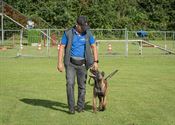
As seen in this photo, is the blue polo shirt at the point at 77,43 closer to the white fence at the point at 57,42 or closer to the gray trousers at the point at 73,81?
the gray trousers at the point at 73,81

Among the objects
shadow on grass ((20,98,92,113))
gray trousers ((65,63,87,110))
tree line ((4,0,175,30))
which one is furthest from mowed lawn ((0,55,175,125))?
tree line ((4,0,175,30))

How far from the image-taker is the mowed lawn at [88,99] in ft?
34.1

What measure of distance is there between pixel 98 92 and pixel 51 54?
20996mm

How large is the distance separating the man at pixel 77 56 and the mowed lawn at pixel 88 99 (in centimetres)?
48

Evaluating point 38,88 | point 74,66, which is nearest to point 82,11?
point 38,88

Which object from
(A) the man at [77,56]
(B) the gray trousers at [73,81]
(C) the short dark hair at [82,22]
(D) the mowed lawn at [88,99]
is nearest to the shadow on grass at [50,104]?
(D) the mowed lawn at [88,99]

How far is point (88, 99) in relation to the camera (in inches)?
522

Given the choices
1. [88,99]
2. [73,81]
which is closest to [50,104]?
[88,99]

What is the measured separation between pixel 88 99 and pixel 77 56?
2.31 m

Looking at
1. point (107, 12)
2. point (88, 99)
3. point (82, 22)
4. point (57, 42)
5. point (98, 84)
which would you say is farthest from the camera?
point (107, 12)

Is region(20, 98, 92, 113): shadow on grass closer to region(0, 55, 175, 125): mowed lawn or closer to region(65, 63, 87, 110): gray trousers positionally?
region(0, 55, 175, 125): mowed lawn

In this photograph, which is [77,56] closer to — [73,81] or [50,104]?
[73,81]

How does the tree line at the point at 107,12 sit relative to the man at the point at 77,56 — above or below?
above

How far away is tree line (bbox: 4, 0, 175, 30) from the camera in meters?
50.7
